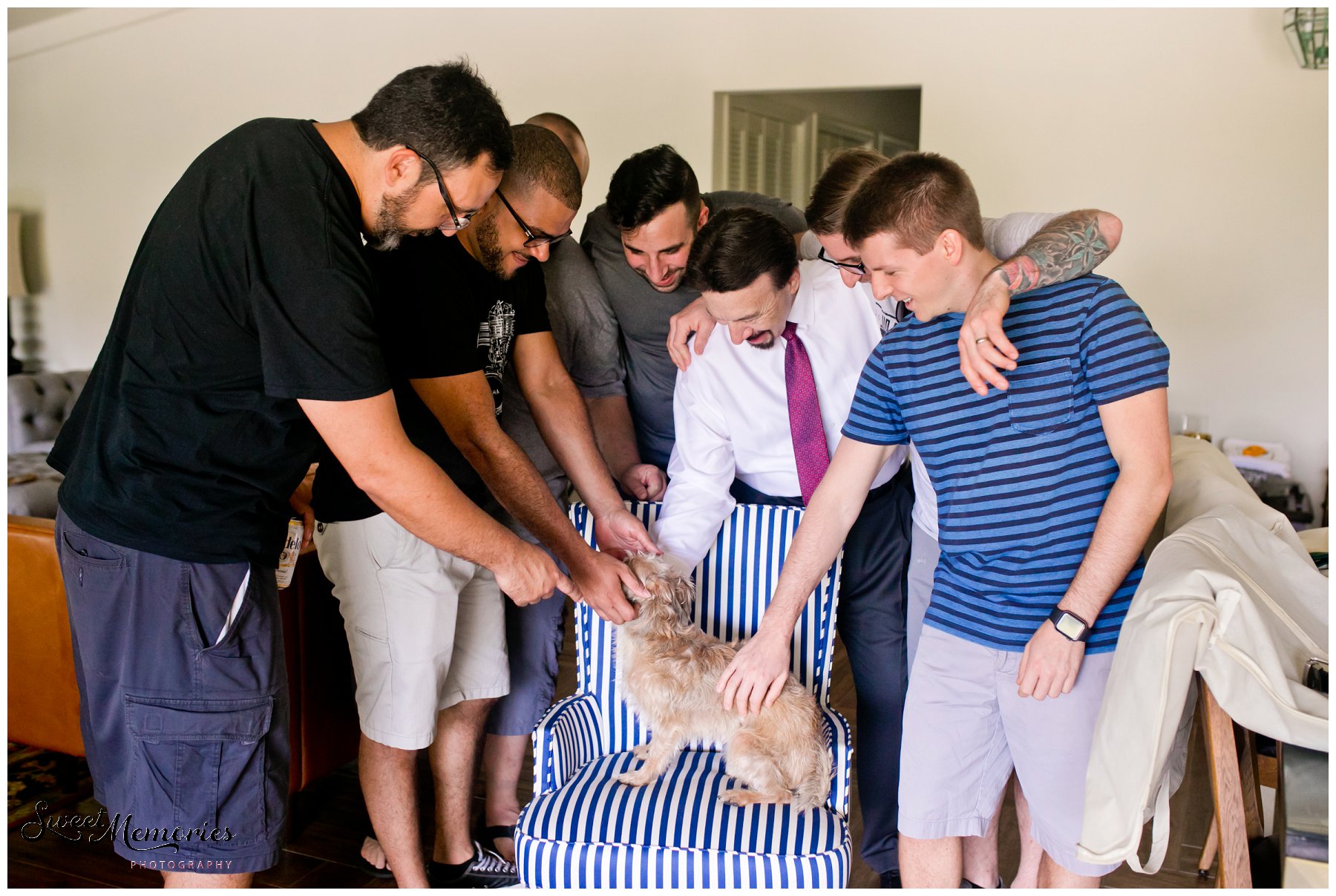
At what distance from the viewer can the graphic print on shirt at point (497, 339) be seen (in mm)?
2375

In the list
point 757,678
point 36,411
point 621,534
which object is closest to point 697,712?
point 757,678

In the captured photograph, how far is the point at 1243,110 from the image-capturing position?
462cm

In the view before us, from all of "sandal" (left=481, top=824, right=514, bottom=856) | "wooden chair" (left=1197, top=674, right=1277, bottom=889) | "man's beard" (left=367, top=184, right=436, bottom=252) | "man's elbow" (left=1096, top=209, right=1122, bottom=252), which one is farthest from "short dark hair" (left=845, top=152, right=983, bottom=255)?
"sandal" (left=481, top=824, right=514, bottom=856)

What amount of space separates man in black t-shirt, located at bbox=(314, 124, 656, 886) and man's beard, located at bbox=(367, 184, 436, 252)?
0.24 metres

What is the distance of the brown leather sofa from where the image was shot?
9.32ft

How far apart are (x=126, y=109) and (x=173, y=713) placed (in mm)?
7329

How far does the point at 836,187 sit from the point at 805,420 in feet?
1.85

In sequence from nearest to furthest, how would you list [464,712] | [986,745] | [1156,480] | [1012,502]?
[1156,480] → [1012,502] → [986,745] → [464,712]

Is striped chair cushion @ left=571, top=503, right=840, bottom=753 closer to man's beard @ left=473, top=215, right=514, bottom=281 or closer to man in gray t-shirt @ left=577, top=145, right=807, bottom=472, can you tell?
man in gray t-shirt @ left=577, top=145, right=807, bottom=472

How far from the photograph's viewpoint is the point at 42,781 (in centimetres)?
318

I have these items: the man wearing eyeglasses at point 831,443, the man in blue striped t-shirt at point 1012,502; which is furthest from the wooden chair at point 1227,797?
the man wearing eyeglasses at point 831,443

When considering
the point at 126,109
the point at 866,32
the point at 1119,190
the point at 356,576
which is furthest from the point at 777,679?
the point at 126,109

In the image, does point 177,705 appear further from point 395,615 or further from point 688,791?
point 688,791

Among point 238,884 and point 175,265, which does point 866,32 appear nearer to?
point 175,265
